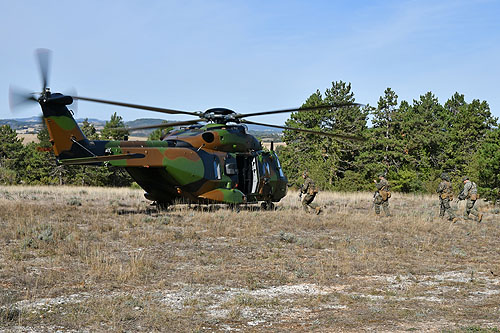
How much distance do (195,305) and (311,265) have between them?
355 cm

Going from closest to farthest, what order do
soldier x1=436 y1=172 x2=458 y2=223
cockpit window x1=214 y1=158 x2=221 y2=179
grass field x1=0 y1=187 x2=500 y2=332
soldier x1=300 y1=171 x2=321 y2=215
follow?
grass field x1=0 y1=187 x2=500 y2=332
cockpit window x1=214 y1=158 x2=221 y2=179
soldier x1=436 y1=172 x2=458 y2=223
soldier x1=300 y1=171 x2=321 y2=215

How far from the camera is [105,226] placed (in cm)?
1373

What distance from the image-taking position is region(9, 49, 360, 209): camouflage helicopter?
1494cm

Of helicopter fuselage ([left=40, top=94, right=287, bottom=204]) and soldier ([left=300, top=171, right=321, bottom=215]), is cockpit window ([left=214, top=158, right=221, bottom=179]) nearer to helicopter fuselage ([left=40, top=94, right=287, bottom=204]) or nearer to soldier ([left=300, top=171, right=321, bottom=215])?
helicopter fuselage ([left=40, top=94, right=287, bottom=204])

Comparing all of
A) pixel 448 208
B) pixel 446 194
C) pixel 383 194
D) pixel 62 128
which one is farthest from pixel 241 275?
pixel 448 208

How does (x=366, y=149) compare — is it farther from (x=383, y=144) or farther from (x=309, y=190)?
(x=309, y=190)

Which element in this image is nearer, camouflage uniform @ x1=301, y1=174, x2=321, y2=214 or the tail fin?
the tail fin

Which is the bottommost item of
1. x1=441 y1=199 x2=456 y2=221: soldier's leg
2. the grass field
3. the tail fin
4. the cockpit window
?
the grass field

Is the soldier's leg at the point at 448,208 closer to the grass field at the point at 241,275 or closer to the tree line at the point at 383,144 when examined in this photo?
the grass field at the point at 241,275

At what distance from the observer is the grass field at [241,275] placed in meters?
6.23

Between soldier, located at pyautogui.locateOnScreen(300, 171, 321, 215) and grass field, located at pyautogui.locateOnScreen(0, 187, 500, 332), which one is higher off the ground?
soldier, located at pyautogui.locateOnScreen(300, 171, 321, 215)

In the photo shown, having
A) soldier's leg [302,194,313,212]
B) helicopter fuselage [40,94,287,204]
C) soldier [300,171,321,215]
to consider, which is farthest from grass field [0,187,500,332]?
soldier's leg [302,194,313,212]

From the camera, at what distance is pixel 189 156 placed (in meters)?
16.9

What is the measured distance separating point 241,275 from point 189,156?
8534 mm
